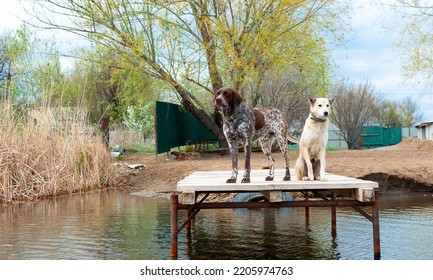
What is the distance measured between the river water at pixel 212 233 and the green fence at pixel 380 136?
20928 millimetres

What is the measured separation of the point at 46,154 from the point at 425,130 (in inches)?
1040

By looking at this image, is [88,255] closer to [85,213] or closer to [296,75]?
[85,213]

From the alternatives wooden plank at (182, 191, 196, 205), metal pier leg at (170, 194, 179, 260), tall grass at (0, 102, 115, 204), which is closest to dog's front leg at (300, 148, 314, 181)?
wooden plank at (182, 191, 196, 205)

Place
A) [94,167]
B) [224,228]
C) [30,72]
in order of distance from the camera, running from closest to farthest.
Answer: [224,228] < [94,167] < [30,72]

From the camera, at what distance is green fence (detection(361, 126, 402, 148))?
3290 cm

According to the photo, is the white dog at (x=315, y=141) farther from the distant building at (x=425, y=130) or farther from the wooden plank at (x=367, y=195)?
the distant building at (x=425, y=130)

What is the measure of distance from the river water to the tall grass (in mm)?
997

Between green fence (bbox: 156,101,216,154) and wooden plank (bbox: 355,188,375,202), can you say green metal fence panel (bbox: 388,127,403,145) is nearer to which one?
green fence (bbox: 156,101,216,154)

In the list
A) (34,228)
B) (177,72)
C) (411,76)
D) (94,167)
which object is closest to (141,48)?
(177,72)

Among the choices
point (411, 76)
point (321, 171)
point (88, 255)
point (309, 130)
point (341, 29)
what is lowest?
point (88, 255)

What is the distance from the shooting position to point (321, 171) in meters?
7.07

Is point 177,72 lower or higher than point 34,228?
higher

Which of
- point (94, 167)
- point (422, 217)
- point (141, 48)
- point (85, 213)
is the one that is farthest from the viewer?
point (141, 48)

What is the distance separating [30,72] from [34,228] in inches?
659
